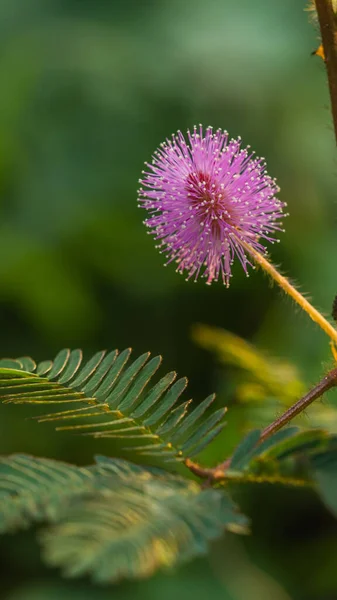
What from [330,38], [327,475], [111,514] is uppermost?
[330,38]

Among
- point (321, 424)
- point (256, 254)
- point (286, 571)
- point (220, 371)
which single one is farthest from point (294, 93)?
point (256, 254)

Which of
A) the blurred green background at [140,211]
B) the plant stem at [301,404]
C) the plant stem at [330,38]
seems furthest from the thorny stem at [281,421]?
the blurred green background at [140,211]

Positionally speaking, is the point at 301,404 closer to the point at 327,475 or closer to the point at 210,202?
the point at 327,475

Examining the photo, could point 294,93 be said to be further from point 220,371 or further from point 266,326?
point 220,371

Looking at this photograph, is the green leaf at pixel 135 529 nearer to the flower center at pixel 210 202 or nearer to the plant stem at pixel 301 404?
the plant stem at pixel 301 404

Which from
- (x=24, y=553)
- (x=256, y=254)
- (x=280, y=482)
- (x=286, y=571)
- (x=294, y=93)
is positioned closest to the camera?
(x=280, y=482)

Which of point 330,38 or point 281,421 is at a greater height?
point 330,38

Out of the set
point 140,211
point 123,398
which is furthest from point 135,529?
point 140,211
